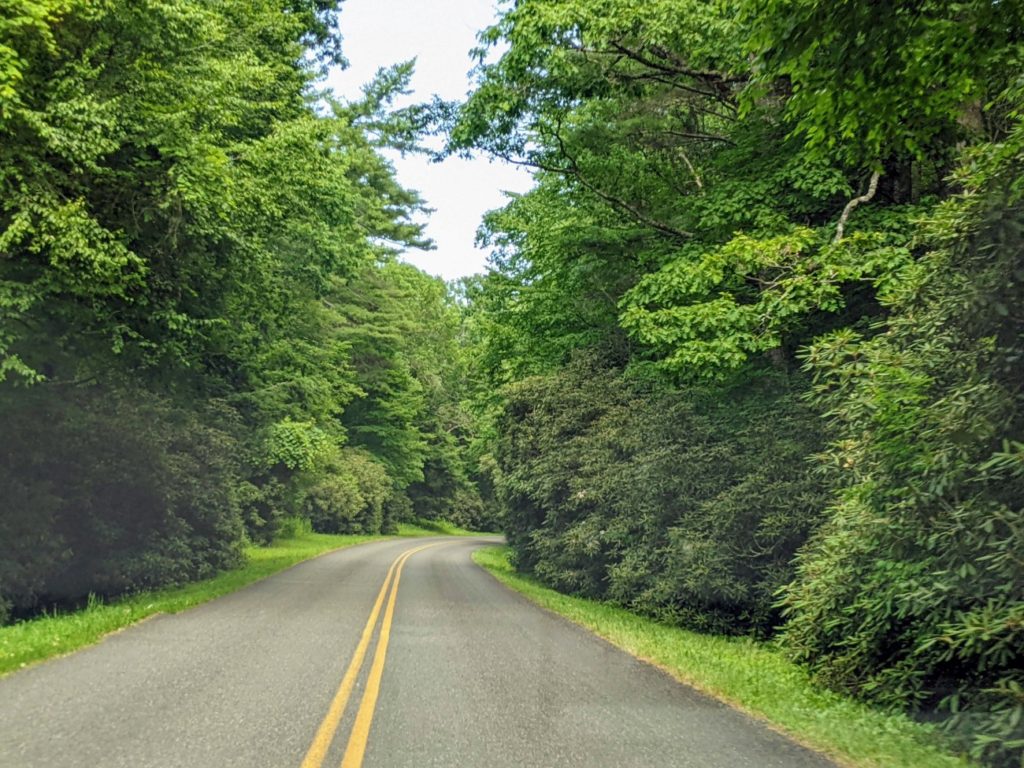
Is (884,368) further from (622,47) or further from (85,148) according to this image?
(85,148)

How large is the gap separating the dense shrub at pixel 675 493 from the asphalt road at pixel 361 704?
2852 millimetres

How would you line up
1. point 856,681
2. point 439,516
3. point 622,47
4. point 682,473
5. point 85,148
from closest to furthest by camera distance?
point 856,681, point 85,148, point 622,47, point 682,473, point 439,516

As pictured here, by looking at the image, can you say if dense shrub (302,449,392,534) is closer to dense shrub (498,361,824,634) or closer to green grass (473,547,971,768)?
dense shrub (498,361,824,634)

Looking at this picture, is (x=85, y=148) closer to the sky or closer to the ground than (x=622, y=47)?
closer to the ground

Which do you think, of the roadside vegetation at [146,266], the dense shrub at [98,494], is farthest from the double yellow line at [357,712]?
the dense shrub at [98,494]

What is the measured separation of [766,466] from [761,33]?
303 inches

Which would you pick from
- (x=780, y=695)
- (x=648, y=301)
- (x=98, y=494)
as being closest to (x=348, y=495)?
(x=98, y=494)

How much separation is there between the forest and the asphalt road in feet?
7.00

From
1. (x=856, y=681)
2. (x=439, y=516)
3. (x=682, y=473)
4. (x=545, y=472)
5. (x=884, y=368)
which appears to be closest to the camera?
(x=884, y=368)

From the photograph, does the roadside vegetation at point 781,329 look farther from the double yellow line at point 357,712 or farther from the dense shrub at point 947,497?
the double yellow line at point 357,712

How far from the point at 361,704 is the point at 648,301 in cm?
857

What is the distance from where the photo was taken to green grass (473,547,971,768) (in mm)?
5305

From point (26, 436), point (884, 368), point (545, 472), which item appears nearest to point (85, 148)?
point (26, 436)

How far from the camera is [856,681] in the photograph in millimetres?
7168
